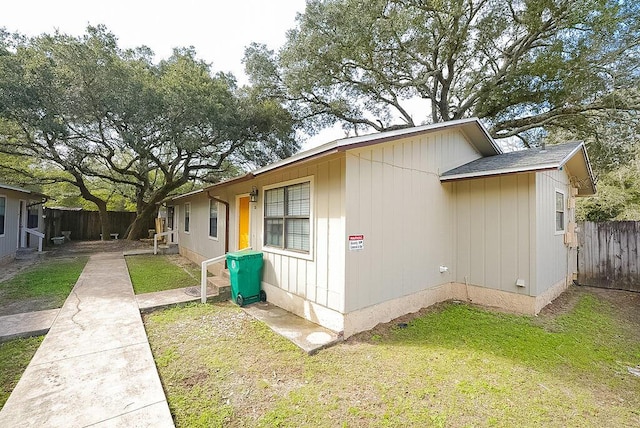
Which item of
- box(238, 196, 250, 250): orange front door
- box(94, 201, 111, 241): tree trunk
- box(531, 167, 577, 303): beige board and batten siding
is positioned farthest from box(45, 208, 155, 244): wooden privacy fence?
box(531, 167, 577, 303): beige board and batten siding

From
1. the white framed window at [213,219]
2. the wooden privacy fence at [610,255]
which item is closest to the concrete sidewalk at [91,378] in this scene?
the white framed window at [213,219]

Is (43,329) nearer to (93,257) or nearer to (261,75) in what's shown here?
(93,257)

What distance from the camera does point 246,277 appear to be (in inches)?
216

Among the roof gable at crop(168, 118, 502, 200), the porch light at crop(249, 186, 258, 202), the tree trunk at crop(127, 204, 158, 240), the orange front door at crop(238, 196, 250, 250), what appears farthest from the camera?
the tree trunk at crop(127, 204, 158, 240)

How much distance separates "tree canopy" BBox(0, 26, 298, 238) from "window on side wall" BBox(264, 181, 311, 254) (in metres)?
8.43

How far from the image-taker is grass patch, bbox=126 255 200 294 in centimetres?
679

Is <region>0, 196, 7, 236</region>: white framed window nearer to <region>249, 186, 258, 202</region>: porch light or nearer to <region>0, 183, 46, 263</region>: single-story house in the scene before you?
<region>0, 183, 46, 263</region>: single-story house

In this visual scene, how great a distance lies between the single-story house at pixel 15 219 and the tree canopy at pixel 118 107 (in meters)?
2.28

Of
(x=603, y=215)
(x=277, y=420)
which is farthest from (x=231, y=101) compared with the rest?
(x=603, y=215)

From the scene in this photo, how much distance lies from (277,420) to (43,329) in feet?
12.9

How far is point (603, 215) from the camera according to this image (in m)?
11.0

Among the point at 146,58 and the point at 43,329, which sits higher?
the point at 146,58

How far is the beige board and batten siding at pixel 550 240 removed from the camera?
5.02 meters

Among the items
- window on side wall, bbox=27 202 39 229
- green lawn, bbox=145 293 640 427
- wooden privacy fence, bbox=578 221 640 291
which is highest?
window on side wall, bbox=27 202 39 229
